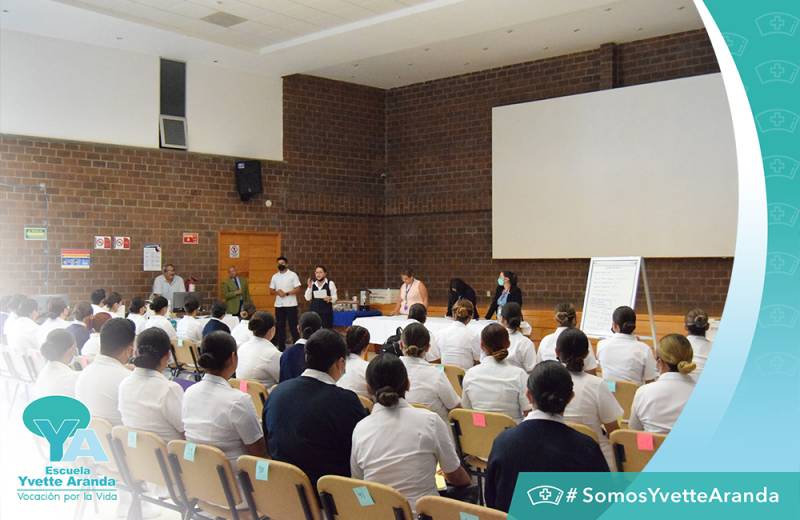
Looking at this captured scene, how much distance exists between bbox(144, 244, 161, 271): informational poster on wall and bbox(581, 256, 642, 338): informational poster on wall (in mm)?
6924

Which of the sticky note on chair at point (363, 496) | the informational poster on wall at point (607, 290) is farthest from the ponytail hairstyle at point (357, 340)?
the informational poster on wall at point (607, 290)

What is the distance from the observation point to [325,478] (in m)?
2.83

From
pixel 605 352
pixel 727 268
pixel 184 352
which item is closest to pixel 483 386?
pixel 605 352

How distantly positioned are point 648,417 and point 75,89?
9.72 meters

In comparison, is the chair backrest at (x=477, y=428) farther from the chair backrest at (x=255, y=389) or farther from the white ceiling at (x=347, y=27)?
the white ceiling at (x=347, y=27)

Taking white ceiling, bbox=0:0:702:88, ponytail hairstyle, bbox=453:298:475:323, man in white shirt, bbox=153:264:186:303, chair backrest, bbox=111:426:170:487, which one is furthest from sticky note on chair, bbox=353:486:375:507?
man in white shirt, bbox=153:264:186:303

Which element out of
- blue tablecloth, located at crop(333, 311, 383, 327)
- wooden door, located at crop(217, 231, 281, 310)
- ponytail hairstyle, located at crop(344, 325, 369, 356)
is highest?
wooden door, located at crop(217, 231, 281, 310)

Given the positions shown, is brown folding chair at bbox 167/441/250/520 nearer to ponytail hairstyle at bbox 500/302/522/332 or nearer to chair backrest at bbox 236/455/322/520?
chair backrest at bbox 236/455/322/520

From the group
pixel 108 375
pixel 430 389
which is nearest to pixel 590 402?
pixel 430 389

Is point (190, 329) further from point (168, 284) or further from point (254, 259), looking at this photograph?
point (254, 259)

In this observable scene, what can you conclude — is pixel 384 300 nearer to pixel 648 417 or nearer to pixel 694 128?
pixel 694 128

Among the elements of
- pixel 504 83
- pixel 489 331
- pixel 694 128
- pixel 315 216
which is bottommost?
pixel 489 331

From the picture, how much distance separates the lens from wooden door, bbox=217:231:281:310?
497 inches

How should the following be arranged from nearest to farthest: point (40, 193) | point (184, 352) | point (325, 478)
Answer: point (325, 478), point (184, 352), point (40, 193)
